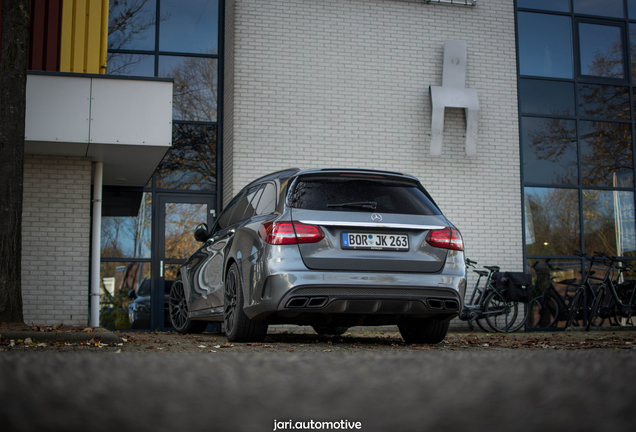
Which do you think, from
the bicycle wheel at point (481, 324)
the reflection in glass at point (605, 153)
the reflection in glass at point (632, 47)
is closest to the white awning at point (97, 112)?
the bicycle wheel at point (481, 324)

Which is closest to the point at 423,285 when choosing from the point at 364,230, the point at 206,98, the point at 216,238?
the point at 364,230

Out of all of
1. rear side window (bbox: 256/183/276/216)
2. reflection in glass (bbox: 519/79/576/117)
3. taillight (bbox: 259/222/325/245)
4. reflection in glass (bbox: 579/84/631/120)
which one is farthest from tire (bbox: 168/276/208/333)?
reflection in glass (bbox: 579/84/631/120)

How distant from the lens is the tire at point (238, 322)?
604cm

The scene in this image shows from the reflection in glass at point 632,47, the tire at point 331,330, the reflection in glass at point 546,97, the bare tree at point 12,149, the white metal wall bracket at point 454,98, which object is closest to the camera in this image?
the bare tree at point 12,149

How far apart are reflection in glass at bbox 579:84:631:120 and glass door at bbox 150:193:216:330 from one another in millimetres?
8050

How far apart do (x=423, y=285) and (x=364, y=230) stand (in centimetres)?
68

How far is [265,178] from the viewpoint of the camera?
6766 millimetres

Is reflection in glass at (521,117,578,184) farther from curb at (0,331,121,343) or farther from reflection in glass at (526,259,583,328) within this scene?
curb at (0,331,121,343)

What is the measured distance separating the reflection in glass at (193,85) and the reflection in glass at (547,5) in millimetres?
6607

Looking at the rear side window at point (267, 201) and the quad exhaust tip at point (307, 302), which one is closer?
the quad exhaust tip at point (307, 302)

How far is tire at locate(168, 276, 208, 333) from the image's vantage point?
28.9 ft

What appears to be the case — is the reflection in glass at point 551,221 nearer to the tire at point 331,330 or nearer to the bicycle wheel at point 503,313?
the bicycle wheel at point 503,313

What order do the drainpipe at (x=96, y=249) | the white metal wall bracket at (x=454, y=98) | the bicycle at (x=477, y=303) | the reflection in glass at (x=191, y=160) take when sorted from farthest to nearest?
1. the reflection in glass at (x=191, y=160)
2. the white metal wall bracket at (x=454, y=98)
3. the bicycle at (x=477, y=303)
4. the drainpipe at (x=96, y=249)

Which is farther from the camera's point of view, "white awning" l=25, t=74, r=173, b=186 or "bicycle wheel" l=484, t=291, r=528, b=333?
"bicycle wheel" l=484, t=291, r=528, b=333
